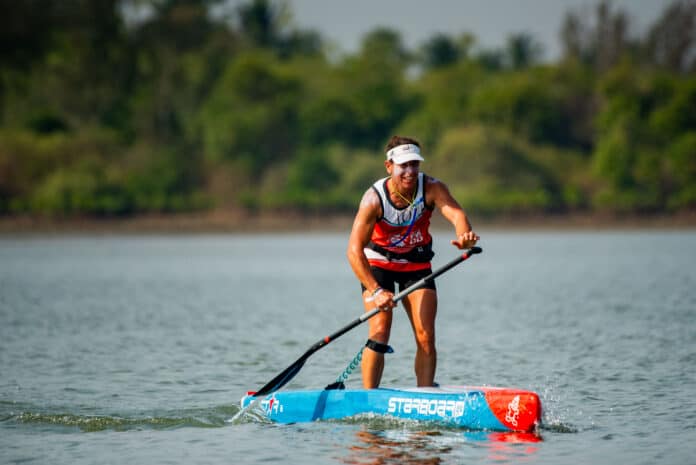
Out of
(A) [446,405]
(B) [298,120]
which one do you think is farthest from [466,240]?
(B) [298,120]

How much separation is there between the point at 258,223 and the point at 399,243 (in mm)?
96102

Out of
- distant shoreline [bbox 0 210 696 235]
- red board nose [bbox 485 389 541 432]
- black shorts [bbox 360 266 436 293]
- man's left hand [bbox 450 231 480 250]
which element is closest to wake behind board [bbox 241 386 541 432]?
red board nose [bbox 485 389 541 432]

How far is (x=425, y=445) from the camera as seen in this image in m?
11.5

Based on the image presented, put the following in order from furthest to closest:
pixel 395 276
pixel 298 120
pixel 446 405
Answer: pixel 298 120 < pixel 395 276 < pixel 446 405

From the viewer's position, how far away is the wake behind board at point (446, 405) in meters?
11.7

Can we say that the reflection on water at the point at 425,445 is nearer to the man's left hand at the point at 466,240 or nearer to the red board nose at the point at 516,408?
the red board nose at the point at 516,408

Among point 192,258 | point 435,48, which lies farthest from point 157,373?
point 435,48

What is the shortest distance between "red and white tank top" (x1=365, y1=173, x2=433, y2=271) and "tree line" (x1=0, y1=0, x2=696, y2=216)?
89040mm

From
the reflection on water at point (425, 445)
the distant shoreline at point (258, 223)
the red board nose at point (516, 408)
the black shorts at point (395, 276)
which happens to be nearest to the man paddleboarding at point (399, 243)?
the black shorts at point (395, 276)

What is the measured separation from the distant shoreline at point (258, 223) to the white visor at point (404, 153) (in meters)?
85.8

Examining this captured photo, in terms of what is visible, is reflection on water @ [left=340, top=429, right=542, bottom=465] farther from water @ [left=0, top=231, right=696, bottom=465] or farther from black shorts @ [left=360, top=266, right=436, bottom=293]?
black shorts @ [left=360, top=266, right=436, bottom=293]

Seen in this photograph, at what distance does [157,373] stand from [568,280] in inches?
954

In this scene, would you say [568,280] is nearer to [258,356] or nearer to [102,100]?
[258,356]

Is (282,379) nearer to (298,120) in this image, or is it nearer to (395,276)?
(395,276)
